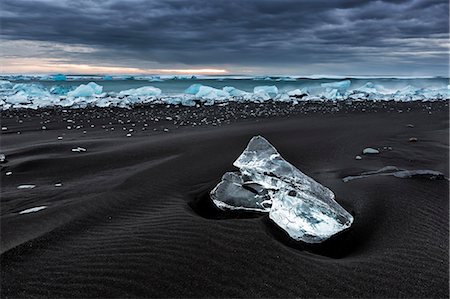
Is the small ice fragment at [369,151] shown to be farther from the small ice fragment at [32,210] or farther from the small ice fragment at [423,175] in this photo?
the small ice fragment at [32,210]

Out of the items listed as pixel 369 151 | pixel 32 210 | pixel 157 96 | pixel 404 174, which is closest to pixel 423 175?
pixel 404 174

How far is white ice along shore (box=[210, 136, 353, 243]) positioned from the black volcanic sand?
4.0 inches

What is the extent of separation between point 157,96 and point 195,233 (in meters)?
21.3

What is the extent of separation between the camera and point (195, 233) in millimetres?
3287

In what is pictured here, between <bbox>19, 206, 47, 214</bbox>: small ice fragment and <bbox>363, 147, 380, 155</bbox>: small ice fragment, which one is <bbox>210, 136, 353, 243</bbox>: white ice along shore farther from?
<bbox>363, 147, 380, 155</bbox>: small ice fragment

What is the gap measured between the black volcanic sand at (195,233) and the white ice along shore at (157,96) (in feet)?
41.9

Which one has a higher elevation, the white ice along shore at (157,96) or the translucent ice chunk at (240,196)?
the white ice along shore at (157,96)

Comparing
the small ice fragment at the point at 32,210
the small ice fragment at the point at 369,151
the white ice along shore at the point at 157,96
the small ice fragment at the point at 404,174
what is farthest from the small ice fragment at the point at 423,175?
the white ice along shore at the point at 157,96

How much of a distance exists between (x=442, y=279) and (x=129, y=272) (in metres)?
2.16

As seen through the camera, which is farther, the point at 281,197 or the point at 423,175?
the point at 423,175

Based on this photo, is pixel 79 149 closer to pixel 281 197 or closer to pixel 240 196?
pixel 240 196

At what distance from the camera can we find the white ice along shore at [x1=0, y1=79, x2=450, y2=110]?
19.1 m

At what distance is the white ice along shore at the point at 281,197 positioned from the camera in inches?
134

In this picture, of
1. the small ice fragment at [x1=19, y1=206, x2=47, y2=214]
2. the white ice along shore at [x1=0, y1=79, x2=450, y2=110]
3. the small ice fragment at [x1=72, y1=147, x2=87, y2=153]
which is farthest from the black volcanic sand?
the white ice along shore at [x1=0, y1=79, x2=450, y2=110]
